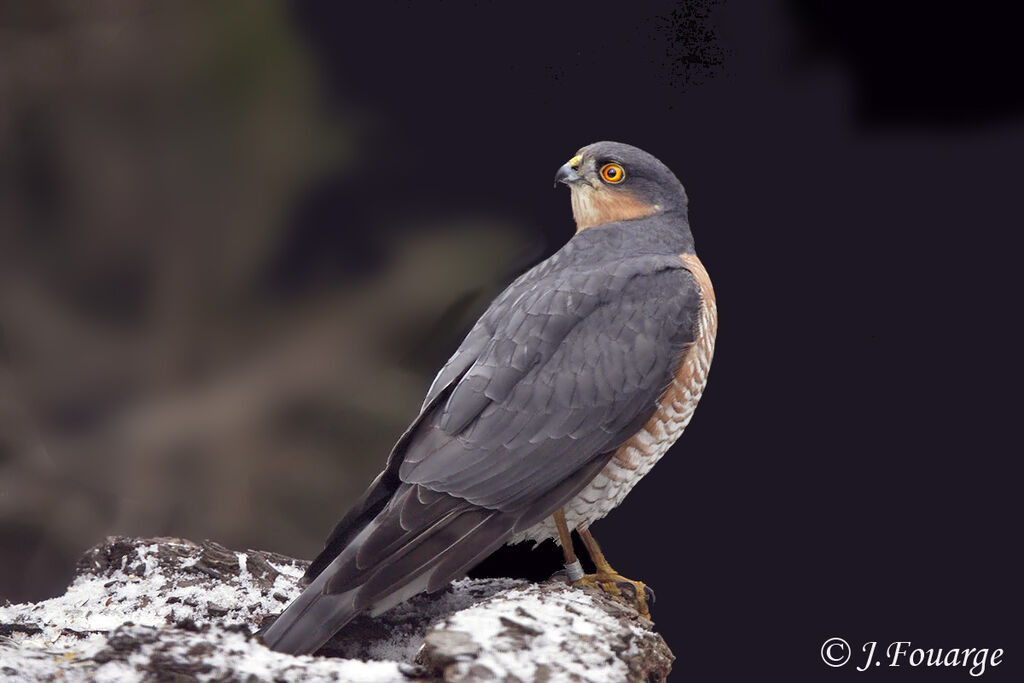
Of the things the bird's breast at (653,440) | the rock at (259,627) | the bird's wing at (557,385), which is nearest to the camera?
the rock at (259,627)

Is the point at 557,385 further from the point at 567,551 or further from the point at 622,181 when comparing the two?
the point at 622,181

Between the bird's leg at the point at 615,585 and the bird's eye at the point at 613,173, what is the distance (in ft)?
3.06

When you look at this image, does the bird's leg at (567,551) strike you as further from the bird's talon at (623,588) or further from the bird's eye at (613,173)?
the bird's eye at (613,173)

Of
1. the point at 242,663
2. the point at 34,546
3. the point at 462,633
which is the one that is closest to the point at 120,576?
the point at 34,546

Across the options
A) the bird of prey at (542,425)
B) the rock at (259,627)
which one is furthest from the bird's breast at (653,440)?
the rock at (259,627)

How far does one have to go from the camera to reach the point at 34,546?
325cm

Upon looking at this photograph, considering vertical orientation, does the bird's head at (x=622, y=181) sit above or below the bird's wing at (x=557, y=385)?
above

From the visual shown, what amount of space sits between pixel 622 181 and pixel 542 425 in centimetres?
77

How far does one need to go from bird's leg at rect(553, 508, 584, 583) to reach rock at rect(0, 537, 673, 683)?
0.29 ft

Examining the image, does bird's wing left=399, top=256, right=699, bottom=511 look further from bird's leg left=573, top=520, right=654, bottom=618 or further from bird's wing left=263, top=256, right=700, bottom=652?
bird's leg left=573, top=520, right=654, bottom=618

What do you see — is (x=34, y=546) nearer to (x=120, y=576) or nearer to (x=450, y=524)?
(x=120, y=576)

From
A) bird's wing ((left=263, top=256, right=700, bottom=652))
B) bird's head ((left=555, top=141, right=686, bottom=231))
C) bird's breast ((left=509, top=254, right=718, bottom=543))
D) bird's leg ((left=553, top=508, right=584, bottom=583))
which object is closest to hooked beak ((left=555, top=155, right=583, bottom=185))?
bird's head ((left=555, top=141, right=686, bottom=231))

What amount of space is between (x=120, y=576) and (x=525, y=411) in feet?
4.29

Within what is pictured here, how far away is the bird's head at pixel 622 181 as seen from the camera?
277cm
